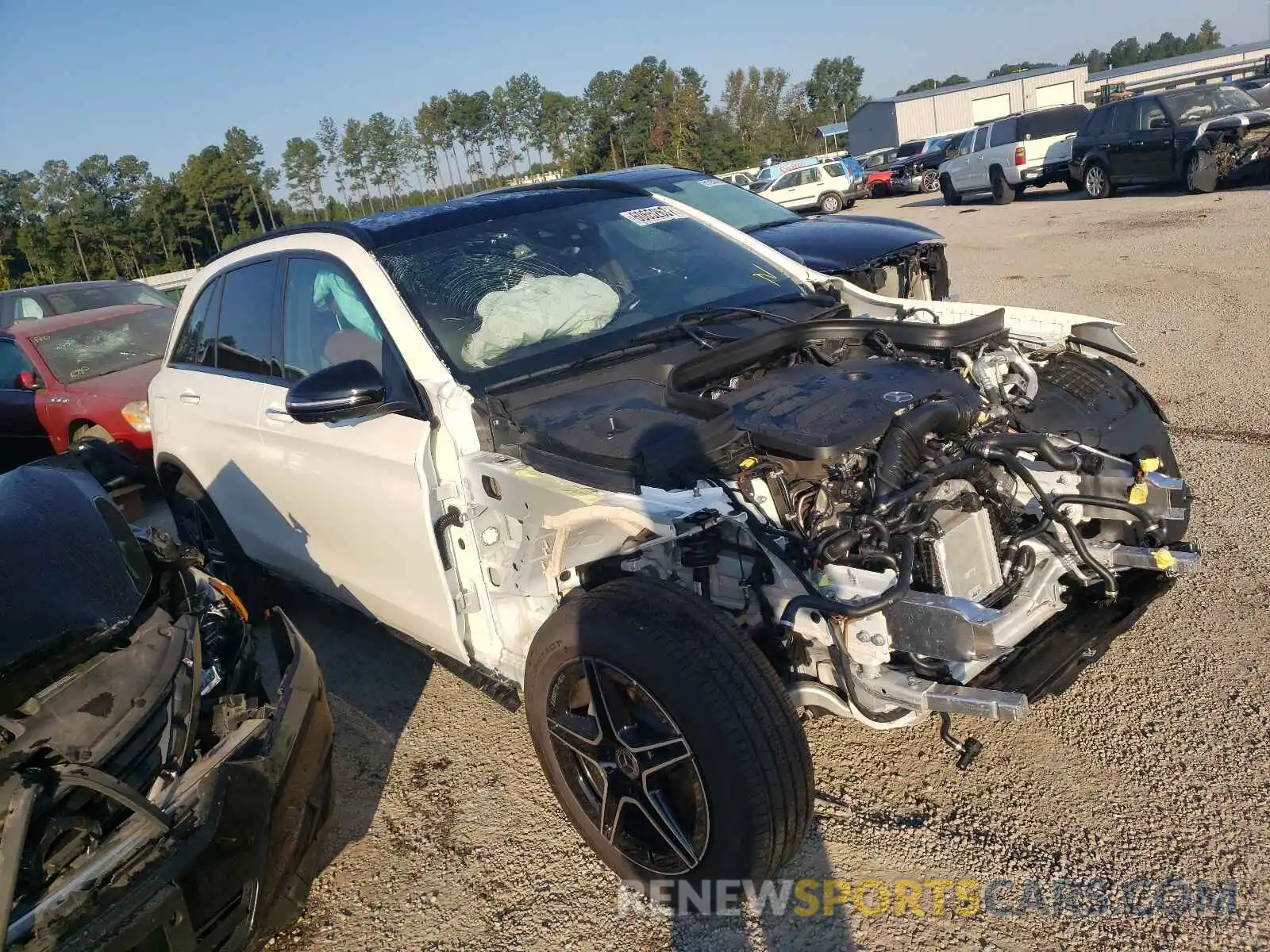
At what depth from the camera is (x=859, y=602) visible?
2.22 m

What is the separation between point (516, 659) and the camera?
3062mm

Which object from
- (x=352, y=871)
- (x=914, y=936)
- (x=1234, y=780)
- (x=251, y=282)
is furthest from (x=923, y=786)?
(x=251, y=282)

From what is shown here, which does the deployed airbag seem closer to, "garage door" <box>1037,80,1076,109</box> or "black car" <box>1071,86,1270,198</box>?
"black car" <box>1071,86,1270,198</box>

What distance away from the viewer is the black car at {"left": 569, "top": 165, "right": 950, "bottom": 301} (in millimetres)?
7309

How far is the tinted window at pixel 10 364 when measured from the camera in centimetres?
840

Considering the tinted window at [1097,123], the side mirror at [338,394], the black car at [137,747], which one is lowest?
the black car at [137,747]

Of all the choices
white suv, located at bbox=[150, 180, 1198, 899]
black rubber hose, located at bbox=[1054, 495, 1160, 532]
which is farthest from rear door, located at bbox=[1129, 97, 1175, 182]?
black rubber hose, located at bbox=[1054, 495, 1160, 532]

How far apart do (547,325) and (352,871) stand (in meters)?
2.02

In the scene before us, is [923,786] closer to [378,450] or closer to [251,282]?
[378,450]

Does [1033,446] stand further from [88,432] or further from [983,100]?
[983,100]

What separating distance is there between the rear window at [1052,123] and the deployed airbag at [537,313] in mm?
19494

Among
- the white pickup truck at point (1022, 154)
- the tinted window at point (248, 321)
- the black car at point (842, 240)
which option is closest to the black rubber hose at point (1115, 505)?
the tinted window at point (248, 321)

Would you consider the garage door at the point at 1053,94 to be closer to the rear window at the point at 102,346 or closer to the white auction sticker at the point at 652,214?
the rear window at the point at 102,346

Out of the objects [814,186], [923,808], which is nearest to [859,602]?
[923,808]
